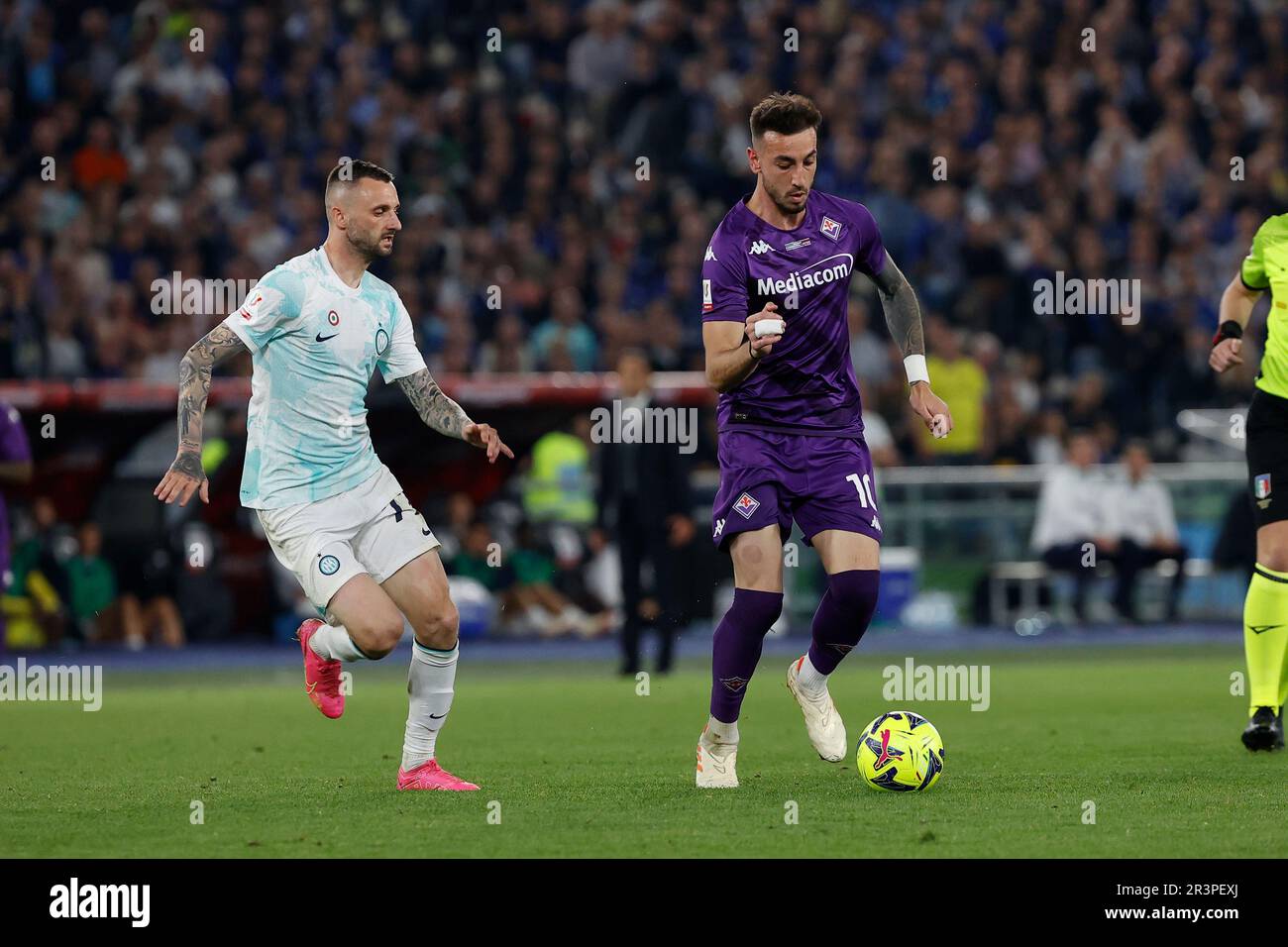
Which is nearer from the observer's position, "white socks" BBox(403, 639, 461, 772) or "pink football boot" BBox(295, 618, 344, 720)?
"white socks" BBox(403, 639, 461, 772)

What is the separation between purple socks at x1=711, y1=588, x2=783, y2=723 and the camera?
326 inches

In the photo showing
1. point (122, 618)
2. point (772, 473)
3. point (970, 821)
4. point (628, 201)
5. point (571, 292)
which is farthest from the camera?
point (628, 201)

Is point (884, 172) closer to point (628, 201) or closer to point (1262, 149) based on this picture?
point (628, 201)

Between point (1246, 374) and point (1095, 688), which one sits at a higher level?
point (1246, 374)

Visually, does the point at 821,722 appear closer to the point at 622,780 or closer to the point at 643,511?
the point at 622,780

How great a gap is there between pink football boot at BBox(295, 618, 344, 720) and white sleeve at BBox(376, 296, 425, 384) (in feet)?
3.77

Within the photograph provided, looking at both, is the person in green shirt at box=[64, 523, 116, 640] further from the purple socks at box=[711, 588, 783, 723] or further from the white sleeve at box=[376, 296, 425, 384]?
the purple socks at box=[711, 588, 783, 723]

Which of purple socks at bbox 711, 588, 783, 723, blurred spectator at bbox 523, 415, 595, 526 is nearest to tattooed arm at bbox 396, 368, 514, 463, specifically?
purple socks at bbox 711, 588, 783, 723

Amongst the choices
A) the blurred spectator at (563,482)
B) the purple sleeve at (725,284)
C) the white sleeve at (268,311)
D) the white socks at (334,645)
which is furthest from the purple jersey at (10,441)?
the blurred spectator at (563,482)

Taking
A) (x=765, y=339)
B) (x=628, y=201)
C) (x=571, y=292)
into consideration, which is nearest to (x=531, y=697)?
(x=765, y=339)

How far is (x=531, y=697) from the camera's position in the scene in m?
14.1

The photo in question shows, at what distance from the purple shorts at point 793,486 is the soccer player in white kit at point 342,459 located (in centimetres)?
100

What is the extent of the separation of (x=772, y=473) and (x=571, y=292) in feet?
44.2

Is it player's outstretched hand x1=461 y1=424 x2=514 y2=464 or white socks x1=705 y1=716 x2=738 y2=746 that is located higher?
player's outstretched hand x1=461 y1=424 x2=514 y2=464
